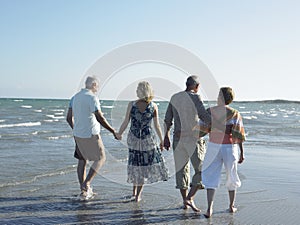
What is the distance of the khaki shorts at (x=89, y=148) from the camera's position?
588cm

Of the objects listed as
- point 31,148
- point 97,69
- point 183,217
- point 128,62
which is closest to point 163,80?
point 128,62

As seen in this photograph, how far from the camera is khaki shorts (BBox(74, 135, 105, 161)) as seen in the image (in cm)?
588

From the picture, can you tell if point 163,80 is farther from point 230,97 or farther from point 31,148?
point 31,148

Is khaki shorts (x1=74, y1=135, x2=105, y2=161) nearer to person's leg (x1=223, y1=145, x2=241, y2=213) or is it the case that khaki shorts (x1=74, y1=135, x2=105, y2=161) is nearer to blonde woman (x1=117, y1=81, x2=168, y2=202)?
blonde woman (x1=117, y1=81, x2=168, y2=202)

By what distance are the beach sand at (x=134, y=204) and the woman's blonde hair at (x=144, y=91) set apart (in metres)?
1.54

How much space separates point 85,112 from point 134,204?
1497mm

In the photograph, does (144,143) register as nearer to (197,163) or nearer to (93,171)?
(197,163)

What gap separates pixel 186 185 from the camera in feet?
18.0

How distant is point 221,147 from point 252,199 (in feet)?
5.60

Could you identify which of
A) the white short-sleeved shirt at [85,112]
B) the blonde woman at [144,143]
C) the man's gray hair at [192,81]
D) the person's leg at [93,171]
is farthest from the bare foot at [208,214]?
the white short-sleeved shirt at [85,112]

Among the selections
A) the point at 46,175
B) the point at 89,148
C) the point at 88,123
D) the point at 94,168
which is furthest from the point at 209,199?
the point at 46,175

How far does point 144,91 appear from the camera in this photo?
18.2 ft

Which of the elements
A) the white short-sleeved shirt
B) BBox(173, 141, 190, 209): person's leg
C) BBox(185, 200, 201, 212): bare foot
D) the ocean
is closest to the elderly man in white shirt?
the white short-sleeved shirt

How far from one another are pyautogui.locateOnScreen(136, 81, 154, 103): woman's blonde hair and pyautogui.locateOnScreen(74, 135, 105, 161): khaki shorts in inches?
37.5
